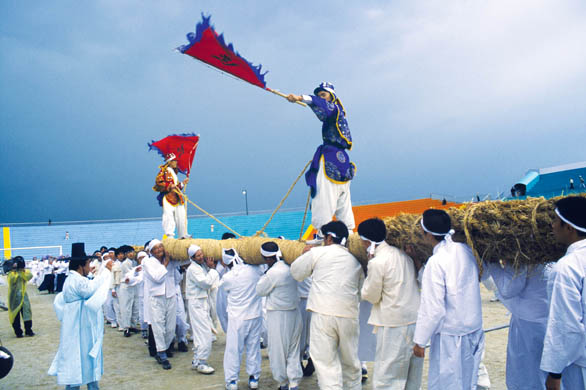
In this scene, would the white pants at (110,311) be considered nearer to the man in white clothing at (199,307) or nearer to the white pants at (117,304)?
the white pants at (117,304)

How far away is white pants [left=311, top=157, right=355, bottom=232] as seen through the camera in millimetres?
5180

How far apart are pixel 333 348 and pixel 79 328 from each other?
2.73m

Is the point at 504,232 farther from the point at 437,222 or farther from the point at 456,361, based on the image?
the point at 456,361

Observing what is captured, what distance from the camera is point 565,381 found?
262 cm

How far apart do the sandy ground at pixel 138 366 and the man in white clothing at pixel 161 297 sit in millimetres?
347

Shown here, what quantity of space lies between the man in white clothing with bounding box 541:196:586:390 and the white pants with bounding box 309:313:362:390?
2.01m

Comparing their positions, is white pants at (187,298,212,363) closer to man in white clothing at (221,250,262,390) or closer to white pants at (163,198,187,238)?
man in white clothing at (221,250,262,390)

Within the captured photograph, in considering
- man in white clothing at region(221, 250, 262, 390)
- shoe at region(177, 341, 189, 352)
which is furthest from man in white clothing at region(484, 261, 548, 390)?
shoe at region(177, 341, 189, 352)

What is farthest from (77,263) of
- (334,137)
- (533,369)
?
(533,369)

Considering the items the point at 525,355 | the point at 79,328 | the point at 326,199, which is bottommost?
the point at 525,355

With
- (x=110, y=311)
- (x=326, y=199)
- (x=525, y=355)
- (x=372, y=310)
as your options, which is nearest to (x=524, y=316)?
(x=525, y=355)

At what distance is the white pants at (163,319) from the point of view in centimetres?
639

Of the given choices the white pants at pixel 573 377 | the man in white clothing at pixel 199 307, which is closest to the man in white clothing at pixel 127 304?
the man in white clothing at pixel 199 307

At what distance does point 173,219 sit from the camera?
8031 mm
